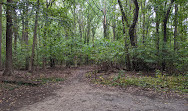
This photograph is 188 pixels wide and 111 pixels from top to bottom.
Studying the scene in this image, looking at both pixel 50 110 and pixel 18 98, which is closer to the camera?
pixel 50 110

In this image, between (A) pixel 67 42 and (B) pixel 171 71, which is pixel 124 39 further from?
(A) pixel 67 42

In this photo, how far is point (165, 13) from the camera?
43.0 ft

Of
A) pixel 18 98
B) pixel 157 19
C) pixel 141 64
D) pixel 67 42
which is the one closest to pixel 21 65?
pixel 67 42

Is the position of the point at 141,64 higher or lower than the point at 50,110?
higher

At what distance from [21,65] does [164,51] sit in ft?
54.3

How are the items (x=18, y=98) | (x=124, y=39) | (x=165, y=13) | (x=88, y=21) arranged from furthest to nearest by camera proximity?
(x=88, y=21) → (x=165, y=13) → (x=124, y=39) → (x=18, y=98)

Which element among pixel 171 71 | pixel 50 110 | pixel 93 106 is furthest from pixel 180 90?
pixel 50 110

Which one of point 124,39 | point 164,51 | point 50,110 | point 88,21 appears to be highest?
point 88,21

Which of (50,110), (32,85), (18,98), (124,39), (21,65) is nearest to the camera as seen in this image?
(50,110)

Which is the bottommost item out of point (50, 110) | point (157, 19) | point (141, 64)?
point (50, 110)

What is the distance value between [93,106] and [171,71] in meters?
9.37

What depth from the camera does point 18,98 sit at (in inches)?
218

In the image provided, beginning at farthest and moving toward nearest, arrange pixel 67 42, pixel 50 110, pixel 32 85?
1. pixel 67 42
2. pixel 32 85
3. pixel 50 110

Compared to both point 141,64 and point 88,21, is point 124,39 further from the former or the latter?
point 88,21
